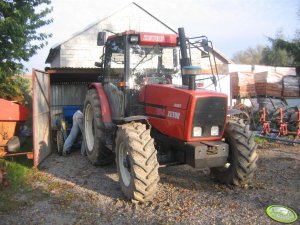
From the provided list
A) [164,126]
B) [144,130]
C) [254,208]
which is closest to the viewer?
[254,208]

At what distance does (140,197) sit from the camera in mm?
5082

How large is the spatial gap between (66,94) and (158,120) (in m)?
6.54

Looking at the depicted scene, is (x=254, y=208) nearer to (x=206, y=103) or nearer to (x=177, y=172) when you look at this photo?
(x=206, y=103)

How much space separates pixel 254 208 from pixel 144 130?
6.36 feet

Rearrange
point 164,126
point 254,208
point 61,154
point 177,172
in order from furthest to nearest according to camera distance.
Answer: point 61,154, point 177,172, point 164,126, point 254,208

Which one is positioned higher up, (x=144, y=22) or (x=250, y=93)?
(x=144, y=22)

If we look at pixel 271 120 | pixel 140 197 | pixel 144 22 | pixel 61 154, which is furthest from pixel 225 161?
pixel 144 22

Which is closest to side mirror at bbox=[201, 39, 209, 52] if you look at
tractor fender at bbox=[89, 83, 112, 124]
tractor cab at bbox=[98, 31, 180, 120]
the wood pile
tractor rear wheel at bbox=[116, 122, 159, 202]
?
tractor cab at bbox=[98, 31, 180, 120]

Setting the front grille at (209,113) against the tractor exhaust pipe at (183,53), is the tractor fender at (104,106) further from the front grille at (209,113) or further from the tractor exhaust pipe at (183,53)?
the front grille at (209,113)

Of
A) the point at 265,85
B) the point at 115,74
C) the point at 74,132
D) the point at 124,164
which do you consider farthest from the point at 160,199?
the point at 265,85

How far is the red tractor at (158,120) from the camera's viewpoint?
5.24 m

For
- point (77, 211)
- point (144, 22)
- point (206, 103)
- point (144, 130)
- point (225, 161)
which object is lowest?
point (77, 211)

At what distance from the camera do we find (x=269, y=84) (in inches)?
695

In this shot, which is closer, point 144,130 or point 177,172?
point 144,130
